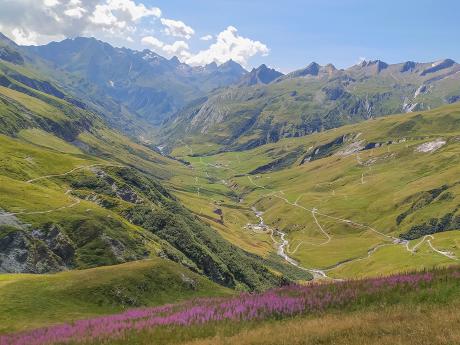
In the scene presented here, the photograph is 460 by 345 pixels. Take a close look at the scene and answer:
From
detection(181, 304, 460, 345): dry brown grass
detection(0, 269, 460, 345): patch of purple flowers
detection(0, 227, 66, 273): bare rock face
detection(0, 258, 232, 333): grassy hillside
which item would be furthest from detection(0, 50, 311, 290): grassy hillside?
detection(181, 304, 460, 345): dry brown grass

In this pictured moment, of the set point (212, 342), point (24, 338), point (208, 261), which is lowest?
point (208, 261)

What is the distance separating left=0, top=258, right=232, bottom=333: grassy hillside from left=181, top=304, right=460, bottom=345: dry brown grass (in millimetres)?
22033

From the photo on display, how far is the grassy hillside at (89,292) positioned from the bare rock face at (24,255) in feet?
123

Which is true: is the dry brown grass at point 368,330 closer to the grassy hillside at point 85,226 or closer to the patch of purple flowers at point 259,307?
the patch of purple flowers at point 259,307

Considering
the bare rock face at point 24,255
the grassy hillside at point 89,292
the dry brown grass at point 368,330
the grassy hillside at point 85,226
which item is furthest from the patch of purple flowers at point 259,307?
the bare rock face at point 24,255

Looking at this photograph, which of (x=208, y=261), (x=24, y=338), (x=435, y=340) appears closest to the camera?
(x=435, y=340)

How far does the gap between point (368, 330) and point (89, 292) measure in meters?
32.0

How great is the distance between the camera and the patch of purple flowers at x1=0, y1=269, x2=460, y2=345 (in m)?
21.1

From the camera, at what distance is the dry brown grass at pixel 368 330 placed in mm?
15492

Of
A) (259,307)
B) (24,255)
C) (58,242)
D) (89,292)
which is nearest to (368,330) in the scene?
(259,307)

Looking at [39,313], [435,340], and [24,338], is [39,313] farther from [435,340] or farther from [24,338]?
[435,340]

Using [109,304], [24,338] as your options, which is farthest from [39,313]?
[24,338]

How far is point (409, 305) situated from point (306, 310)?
4427 millimetres

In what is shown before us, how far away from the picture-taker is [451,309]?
17.8 meters
